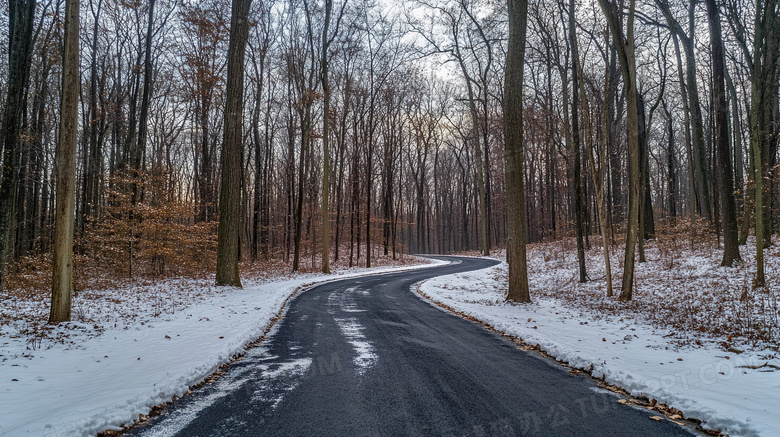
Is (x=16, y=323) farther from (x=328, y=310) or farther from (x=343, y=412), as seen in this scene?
(x=343, y=412)

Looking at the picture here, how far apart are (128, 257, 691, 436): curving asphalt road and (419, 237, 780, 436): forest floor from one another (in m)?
0.45

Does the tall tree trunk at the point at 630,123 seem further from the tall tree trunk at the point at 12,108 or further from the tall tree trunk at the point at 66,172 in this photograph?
the tall tree trunk at the point at 12,108

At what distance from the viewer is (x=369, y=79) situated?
26234mm

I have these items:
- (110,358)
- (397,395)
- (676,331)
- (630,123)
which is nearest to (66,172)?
(110,358)

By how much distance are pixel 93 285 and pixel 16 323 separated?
6.45m

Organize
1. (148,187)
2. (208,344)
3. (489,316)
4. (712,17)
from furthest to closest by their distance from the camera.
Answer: (148,187) → (712,17) → (489,316) → (208,344)

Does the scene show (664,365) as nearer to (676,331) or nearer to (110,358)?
(676,331)

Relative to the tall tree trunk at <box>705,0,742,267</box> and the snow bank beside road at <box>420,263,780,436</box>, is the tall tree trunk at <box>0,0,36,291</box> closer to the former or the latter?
the snow bank beside road at <box>420,263,780,436</box>

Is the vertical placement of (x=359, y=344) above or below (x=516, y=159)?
below

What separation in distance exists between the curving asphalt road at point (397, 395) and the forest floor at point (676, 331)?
454 mm

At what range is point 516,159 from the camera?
1012cm

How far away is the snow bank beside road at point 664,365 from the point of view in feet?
10.9

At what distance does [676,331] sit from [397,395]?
5571 millimetres

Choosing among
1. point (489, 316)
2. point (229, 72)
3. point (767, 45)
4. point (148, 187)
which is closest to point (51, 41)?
point (148, 187)
